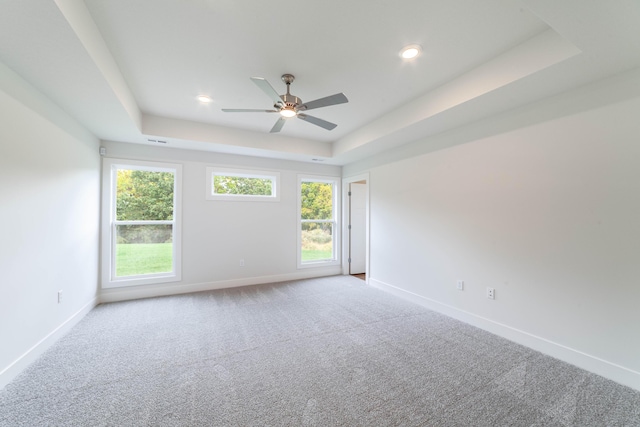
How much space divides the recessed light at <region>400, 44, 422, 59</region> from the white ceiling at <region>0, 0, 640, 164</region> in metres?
0.05

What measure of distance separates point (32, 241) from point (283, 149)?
10.7 ft

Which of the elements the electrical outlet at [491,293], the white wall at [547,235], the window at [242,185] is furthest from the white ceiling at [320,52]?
the electrical outlet at [491,293]

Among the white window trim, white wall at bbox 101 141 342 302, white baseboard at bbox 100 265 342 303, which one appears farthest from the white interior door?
white wall at bbox 101 141 342 302

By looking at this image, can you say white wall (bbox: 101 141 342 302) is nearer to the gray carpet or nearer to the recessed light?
the gray carpet

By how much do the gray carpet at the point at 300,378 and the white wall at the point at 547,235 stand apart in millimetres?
264

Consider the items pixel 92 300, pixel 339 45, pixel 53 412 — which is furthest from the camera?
pixel 92 300

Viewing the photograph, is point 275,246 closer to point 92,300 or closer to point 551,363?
point 92,300

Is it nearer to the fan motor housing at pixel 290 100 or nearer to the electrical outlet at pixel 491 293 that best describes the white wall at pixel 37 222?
the fan motor housing at pixel 290 100

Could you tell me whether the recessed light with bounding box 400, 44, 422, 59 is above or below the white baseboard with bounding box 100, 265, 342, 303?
above

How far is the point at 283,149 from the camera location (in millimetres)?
4543

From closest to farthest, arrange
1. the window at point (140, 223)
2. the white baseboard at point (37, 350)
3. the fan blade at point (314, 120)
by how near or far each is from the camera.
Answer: the white baseboard at point (37, 350), the fan blade at point (314, 120), the window at point (140, 223)

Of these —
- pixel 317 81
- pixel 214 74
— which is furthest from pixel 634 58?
pixel 214 74

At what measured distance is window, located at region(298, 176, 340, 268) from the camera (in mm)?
5457

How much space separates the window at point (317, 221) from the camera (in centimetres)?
546
